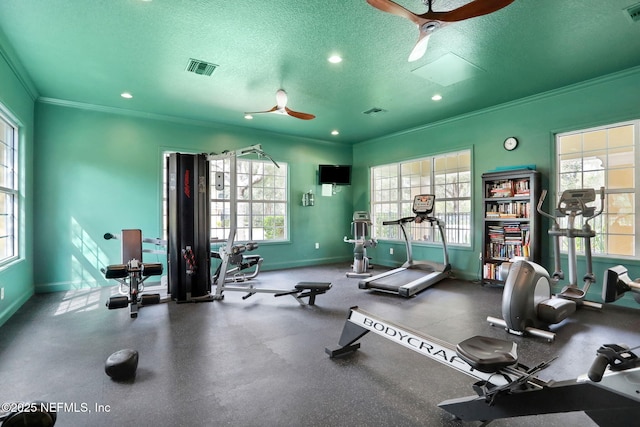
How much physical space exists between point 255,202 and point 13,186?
12.5 ft

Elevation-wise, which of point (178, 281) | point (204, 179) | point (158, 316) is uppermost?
point (204, 179)

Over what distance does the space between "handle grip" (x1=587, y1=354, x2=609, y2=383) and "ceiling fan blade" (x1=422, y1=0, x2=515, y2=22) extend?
218cm

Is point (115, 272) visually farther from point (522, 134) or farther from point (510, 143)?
point (522, 134)

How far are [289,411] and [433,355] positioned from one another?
0.95m

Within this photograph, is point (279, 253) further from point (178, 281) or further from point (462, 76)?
point (462, 76)

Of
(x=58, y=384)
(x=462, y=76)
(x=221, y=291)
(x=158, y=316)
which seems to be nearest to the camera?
(x=58, y=384)

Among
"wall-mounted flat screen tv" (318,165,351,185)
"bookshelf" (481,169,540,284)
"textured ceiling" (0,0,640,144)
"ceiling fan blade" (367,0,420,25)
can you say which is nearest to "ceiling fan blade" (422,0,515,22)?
"ceiling fan blade" (367,0,420,25)

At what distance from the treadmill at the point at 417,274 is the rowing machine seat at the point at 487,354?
303cm

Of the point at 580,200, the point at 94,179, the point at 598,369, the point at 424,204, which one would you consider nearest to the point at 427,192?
the point at 424,204

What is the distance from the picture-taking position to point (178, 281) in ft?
14.5

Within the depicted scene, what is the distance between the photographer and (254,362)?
2588 mm

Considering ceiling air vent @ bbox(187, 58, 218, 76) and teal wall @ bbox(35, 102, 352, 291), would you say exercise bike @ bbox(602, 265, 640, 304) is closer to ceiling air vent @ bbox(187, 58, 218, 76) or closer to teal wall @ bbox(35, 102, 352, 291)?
ceiling air vent @ bbox(187, 58, 218, 76)

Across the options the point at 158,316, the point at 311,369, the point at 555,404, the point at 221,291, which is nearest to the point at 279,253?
the point at 221,291

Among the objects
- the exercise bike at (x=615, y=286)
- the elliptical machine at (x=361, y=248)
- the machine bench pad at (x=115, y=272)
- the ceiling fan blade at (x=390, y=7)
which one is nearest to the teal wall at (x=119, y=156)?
the machine bench pad at (x=115, y=272)
